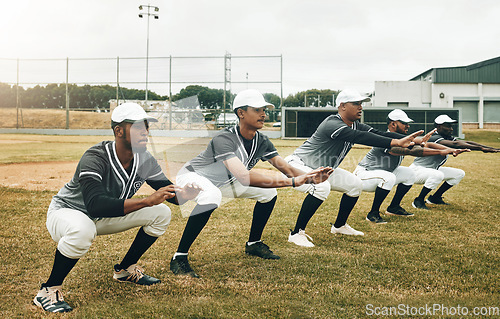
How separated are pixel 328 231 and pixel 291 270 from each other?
6.16 ft

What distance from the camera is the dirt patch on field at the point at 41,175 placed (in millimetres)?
9807

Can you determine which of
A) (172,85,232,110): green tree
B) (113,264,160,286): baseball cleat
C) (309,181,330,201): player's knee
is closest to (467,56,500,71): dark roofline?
(172,85,232,110): green tree

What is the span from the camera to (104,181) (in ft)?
11.1

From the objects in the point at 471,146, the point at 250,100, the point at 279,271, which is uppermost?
the point at 250,100

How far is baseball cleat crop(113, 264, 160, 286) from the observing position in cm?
379

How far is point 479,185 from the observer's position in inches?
408

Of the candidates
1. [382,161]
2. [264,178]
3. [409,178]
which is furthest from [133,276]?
[409,178]

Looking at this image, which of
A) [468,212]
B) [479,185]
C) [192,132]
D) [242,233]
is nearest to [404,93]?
[192,132]

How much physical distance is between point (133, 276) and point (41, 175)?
30.3 feet

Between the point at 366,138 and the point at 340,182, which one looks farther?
the point at 340,182

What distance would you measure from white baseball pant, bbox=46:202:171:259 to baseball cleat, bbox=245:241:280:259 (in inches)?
51.4

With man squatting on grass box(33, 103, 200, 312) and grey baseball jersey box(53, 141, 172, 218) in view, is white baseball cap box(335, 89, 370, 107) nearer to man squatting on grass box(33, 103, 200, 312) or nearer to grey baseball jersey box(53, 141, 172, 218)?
man squatting on grass box(33, 103, 200, 312)

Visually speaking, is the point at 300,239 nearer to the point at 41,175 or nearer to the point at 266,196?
the point at 266,196

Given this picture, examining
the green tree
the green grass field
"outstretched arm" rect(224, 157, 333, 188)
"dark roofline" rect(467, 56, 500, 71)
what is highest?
"dark roofline" rect(467, 56, 500, 71)
